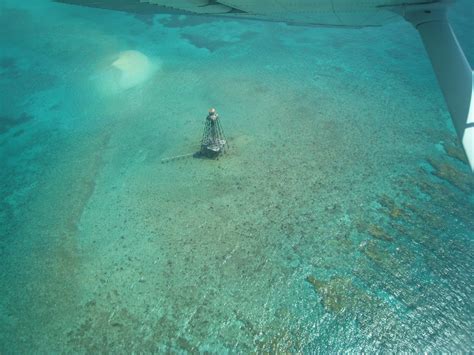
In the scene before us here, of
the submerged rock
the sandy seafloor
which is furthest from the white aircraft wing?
the submerged rock

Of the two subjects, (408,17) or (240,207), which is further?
(240,207)

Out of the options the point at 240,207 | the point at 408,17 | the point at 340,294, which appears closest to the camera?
the point at 340,294

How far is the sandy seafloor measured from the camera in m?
7.49

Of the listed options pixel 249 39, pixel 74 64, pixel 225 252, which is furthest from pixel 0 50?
pixel 225 252

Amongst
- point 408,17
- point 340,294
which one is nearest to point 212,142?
point 340,294

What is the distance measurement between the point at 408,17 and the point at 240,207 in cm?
704

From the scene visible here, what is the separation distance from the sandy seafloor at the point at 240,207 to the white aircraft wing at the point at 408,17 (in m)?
3.68

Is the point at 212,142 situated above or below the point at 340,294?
above

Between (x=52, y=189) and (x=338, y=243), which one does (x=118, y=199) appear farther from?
(x=338, y=243)

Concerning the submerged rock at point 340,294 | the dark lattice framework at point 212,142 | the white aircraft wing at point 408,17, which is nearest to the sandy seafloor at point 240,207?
the submerged rock at point 340,294

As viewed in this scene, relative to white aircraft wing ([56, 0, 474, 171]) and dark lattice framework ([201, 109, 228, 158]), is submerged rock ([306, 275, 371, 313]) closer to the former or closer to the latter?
white aircraft wing ([56, 0, 474, 171])

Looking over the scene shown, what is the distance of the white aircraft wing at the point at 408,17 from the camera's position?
6938 mm

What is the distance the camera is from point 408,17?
28.2 feet

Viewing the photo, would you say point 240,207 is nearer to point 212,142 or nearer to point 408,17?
point 212,142
